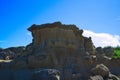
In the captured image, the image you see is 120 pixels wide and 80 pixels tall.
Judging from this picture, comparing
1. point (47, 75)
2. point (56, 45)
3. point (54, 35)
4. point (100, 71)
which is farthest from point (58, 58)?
point (47, 75)

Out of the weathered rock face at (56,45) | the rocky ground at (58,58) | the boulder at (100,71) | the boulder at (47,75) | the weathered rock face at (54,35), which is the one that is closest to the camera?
the boulder at (47,75)

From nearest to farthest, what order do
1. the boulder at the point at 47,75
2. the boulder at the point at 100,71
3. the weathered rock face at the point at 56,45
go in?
the boulder at the point at 47,75
the boulder at the point at 100,71
the weathered rock face at the point at 56,45

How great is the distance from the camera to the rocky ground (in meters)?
18.4

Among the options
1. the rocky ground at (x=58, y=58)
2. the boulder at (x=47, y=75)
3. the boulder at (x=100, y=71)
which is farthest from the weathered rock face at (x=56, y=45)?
the boulder at (x=47, y=75)

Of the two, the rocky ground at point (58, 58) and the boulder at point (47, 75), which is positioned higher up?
the rocky ground at point (58, 58)

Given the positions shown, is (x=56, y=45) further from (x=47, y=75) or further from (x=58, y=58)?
(x=47, y=75)

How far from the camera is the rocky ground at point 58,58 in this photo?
60.4 feet

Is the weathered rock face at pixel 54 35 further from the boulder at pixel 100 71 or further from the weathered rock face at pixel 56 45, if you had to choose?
the boulder at pixel 100 71

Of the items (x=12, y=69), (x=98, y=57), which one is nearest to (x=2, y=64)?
(x=12, y=69)

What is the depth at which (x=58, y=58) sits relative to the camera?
65.2ft

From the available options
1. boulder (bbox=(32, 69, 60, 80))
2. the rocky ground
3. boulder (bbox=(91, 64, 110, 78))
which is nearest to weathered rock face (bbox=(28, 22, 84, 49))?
the rocky ground

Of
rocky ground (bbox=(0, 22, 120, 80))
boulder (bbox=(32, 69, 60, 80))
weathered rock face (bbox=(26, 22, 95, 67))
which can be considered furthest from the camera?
weathered rock face (bbox=(26, 22, 95, 67))

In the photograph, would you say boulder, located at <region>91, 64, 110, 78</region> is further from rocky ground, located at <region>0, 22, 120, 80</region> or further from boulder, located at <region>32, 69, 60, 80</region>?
boulder, located at <region>32, 69, 60, 80</region>

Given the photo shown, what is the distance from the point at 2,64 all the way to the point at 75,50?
5.23m
